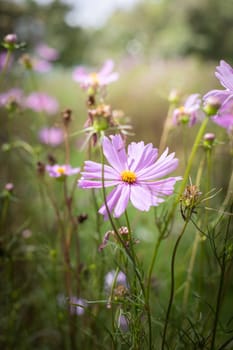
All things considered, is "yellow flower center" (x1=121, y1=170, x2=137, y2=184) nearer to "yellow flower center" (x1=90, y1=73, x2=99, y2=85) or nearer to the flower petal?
the flower petal

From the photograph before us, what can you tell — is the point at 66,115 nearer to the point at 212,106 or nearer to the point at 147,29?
the point at 212,106

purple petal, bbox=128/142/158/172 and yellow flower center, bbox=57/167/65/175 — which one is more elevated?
yellow flower center, bbox=57/167/65/175

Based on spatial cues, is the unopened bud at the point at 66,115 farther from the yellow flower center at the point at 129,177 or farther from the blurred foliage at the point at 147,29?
the blurred foliage at the point at 147,29

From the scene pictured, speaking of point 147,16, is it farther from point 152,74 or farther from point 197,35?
point 152,74

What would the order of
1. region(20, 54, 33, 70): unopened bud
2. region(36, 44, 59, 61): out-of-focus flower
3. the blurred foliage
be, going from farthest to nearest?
the blurred foliage → region(36, 44, 59, 61): out-of-focus flower → region(20, 54, 33, 70): unopened bud

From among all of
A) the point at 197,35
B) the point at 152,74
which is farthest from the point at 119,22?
the point at 152,74

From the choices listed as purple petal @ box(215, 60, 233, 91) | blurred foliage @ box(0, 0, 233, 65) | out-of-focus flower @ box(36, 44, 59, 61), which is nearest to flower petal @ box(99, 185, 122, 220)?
purple petal @ box(215, 60, 233, 91)

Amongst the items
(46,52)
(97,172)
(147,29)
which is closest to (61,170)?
(97,172)
